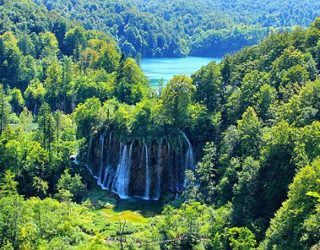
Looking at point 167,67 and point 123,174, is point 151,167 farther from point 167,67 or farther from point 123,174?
point 167,67

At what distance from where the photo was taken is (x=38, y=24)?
122062 mm

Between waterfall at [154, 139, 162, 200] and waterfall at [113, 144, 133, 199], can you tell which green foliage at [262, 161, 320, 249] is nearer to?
waterfall at [154, 139, 162, 200]

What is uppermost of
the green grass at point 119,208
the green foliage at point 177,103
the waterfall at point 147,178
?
the green foliage at point 177,103

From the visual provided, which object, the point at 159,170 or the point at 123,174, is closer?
the point at 159,170

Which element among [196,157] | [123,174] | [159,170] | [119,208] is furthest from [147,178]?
[196,157]

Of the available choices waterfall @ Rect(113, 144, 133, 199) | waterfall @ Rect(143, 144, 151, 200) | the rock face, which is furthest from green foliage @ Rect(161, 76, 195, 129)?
waterfall @ Rect(113, 144, 133, 199)

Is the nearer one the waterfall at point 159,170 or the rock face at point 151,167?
the waterfall at point 159,170

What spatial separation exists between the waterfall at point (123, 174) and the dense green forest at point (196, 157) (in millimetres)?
688

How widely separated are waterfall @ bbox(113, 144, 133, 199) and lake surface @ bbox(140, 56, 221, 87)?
51.0 m

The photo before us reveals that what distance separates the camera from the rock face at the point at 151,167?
2245 inches

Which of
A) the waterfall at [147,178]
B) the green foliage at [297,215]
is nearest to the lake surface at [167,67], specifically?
the waterfall at [147,178]

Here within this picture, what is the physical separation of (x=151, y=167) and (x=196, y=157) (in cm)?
517

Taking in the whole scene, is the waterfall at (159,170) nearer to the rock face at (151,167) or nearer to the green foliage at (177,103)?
the rock face at (151,167)

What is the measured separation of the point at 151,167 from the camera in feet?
188
